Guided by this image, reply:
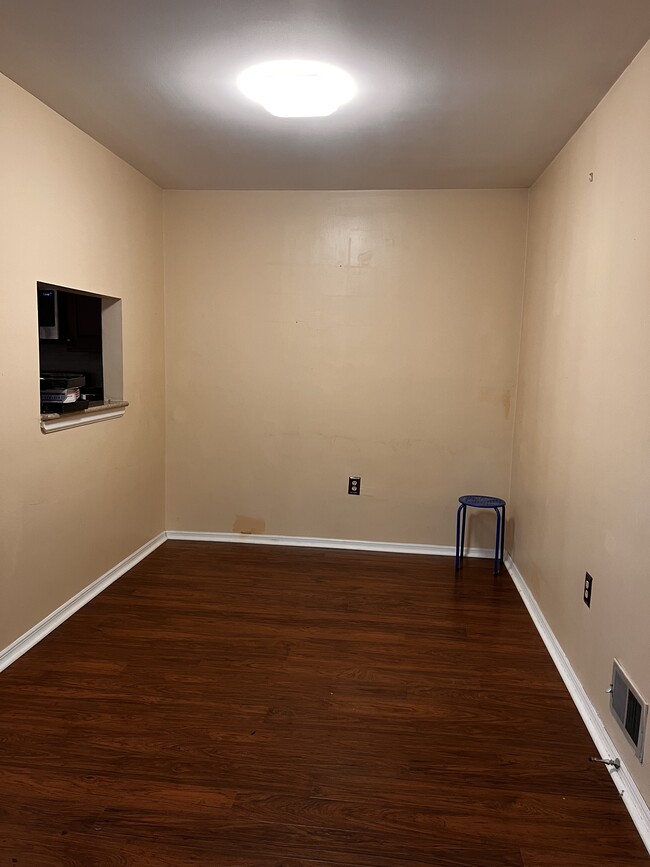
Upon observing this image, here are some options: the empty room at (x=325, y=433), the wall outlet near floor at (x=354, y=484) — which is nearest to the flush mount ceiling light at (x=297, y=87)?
the empty room at (x=325, y=433)

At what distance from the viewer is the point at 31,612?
2.68 metres

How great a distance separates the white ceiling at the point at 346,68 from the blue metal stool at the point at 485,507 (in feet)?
6.42

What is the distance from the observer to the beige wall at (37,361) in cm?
246

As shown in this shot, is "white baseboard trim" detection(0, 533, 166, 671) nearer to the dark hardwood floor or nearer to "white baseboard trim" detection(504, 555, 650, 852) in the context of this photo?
the dark hardwood floor

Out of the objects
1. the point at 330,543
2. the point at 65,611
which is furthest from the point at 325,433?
the point at 65,611

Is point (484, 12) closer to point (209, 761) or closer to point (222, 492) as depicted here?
point (209, 761)

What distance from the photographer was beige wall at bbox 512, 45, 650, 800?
75.0 inches

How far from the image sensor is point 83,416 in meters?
3.09

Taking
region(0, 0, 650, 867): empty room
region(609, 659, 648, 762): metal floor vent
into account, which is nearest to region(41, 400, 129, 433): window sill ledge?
region(0, 0, 650, 867): empty room

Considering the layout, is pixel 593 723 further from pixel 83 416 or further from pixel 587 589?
pixel 83 416

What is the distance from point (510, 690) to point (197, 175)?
→ 3.26m

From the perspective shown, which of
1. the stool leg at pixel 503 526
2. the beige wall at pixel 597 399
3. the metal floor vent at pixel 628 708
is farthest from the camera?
the stool leg at pixel 503 526

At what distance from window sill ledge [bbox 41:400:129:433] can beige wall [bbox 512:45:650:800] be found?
2.35 m

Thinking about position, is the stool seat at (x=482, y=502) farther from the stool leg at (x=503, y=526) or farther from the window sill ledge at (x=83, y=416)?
the window sill ledge at (x=83, y=416)
